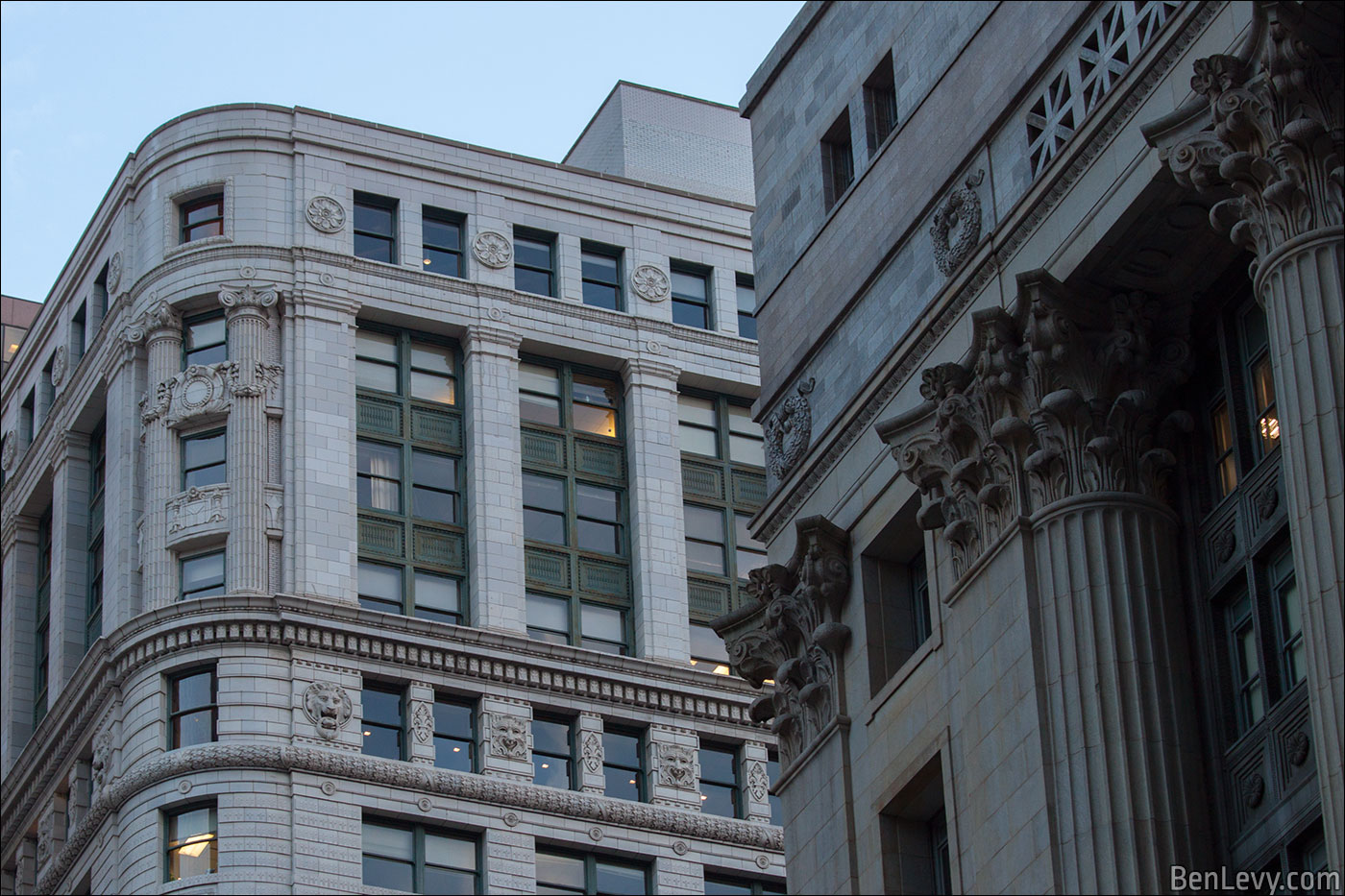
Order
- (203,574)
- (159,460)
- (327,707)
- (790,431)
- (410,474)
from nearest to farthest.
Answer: (790,431), (327,707), (203,574), (159,460), (410,474)

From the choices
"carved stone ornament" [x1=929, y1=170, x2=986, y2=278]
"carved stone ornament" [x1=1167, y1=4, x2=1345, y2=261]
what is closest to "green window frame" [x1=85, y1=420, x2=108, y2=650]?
"carved stone ornament" [x1=929, y1=170, x2=986, y2=278]

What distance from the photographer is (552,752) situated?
75750 millimetres

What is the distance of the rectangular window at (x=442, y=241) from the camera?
81.8 meters

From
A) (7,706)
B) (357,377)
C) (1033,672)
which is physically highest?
(357,377)

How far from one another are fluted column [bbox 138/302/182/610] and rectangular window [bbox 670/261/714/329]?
49.7 ft

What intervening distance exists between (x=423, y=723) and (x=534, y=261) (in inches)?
632

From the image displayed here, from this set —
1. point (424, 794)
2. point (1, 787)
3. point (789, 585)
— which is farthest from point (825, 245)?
point (1, 787)

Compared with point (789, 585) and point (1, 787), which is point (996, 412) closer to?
point (789, 585)

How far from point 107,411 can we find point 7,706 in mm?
10014

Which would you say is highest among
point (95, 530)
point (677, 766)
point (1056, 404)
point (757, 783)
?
point (95, 530)

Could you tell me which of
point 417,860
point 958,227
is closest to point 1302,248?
point 958,227

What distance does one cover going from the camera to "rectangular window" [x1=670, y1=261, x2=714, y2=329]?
84.9 meters

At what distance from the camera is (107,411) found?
80.9 meters

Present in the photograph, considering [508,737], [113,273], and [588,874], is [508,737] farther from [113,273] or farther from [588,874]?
[113,273]
